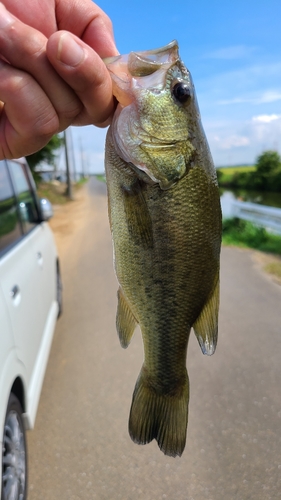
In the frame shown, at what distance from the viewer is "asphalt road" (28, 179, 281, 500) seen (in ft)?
8.77

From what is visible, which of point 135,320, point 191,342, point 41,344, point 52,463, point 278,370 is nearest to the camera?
point 135,320

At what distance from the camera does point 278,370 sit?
155 inches

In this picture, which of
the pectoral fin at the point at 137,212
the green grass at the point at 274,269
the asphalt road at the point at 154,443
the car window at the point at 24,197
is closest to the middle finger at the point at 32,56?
the pectoral fin at the point at 137,212

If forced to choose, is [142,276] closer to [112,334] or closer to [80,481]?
[80,481]

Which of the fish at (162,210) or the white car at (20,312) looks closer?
the fish at (162,210)

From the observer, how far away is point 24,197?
4.31m

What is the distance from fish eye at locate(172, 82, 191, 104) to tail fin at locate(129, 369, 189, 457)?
118 centimetres

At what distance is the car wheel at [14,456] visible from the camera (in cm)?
223

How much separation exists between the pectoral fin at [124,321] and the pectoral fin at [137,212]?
12.5 inches

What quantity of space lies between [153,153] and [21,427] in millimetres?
2210

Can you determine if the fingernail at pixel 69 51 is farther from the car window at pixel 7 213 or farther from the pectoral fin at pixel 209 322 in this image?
the car window at pixel 7 213

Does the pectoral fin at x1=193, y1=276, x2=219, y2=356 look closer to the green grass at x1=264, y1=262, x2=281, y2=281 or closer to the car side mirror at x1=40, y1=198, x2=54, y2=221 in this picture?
the car side mirror at x1=40, y1=198, x2=54, y2=221

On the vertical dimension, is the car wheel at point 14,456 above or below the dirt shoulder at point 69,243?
above

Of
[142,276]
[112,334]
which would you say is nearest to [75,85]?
[142,276]
